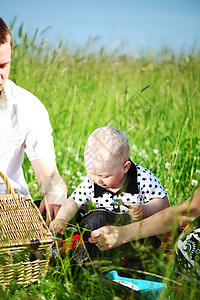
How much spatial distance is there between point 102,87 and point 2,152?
205 cm

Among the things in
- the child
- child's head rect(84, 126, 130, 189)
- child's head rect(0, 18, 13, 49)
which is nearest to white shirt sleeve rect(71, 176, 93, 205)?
the child

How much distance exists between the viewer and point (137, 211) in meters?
1.64

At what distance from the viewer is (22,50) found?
3.15m

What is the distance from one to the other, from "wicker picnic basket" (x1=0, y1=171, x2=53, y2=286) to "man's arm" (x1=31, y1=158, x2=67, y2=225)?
11.1 inches

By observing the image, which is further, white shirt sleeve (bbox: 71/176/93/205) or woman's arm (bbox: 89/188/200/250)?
white shirt sleeve (bbox: 71/176/93/205)

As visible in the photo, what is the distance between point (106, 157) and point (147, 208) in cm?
30

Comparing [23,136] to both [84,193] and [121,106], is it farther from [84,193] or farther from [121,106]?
[121,106]

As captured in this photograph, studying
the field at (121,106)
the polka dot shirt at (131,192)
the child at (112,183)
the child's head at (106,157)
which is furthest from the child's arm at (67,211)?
the field at (121,106)

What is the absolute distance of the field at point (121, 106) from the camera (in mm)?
2816

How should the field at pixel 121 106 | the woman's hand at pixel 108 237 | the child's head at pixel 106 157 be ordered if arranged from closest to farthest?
the woman's hand at pixel 108 237 → the child's head at pixel 106 157 → the field at pixel 121 106

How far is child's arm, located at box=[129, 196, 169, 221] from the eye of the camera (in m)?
1.64

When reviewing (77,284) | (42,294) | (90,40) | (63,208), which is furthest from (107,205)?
(90,40)

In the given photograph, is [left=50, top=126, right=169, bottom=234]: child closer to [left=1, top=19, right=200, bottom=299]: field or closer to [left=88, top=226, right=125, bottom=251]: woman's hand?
[left=88, top=226, right=125, bottom=251]: woman's hand

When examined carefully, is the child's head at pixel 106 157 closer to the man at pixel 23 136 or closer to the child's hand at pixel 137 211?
the child's hand at pixel 137 211
